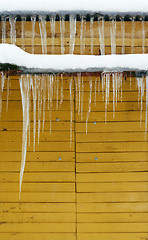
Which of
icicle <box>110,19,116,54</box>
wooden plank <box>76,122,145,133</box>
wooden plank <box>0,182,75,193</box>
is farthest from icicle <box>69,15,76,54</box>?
wooden plank <box>0,182,75,193</box>

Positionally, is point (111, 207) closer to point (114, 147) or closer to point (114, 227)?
point (114, 227)

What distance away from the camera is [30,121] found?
14.4 feet

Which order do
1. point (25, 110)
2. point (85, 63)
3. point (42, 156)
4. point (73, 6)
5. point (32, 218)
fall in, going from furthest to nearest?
1. point (42, 156)
2. point (32, 218)
3. point (25, 110)
4. point (73, 6)
5. point (85, 63)

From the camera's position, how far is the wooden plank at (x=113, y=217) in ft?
13.9

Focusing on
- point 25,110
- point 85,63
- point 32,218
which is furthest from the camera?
point 32,218

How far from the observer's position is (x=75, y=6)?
3789 mm

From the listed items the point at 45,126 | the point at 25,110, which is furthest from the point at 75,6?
the point at 45,126

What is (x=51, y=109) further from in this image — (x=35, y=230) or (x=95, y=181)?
(x=35, y=230)

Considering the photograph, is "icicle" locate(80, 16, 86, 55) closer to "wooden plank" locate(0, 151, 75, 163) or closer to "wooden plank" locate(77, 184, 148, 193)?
"wooden plank" locate(0, 151, 75, 163)

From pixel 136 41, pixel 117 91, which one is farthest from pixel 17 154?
pixel 136 41

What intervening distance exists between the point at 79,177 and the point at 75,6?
2.66 m

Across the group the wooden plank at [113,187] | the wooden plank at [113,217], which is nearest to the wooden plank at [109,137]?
the wooden plank at [113,187]

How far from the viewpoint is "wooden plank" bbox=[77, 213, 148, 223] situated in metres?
4.24

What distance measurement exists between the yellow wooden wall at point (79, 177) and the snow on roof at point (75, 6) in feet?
1.38
